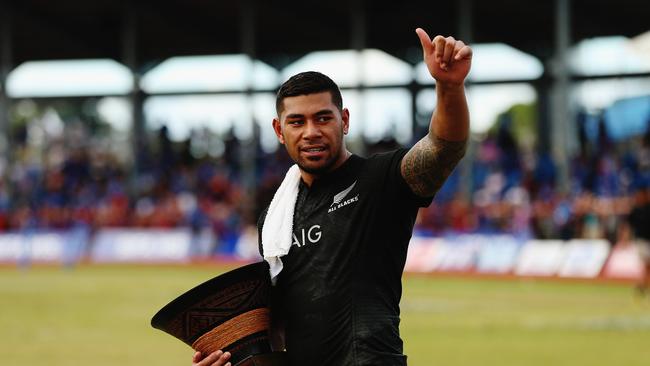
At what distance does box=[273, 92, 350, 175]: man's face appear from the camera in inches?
178

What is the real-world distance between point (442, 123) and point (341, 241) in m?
0.65

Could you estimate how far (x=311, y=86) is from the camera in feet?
15.0

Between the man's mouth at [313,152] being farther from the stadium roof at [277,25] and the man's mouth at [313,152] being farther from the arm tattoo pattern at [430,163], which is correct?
the stadium roof at [277,25]

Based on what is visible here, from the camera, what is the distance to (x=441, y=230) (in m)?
31.0

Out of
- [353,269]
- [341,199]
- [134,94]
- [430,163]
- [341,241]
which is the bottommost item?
[353,269]

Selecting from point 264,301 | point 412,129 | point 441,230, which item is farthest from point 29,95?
point 264,301

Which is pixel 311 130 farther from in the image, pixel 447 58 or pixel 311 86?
pixel 447 58

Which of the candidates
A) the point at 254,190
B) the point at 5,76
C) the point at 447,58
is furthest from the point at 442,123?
the point at 5,76

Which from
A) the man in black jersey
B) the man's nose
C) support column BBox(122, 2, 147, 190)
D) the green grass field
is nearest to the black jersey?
the man in black jersey

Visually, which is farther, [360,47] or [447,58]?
[360,47]

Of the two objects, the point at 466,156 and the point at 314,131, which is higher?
the point at 314,131

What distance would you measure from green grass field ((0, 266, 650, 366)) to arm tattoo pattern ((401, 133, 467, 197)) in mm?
8932

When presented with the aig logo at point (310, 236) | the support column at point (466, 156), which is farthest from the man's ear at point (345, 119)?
the support column at point (466, 156)

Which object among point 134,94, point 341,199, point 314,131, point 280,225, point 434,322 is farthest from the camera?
point 134,94
